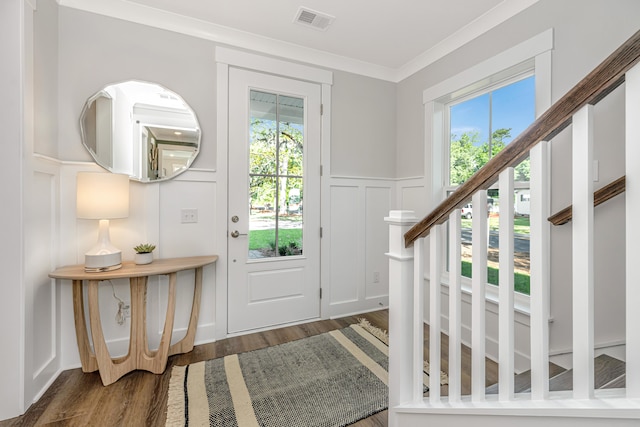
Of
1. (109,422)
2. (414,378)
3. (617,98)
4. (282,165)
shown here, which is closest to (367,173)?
(282,165)

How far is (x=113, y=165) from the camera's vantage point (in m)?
2.05

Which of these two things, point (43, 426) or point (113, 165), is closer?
point (43, 426)

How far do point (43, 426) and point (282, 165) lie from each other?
218 cm

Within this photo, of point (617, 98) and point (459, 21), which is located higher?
point (459, 21)

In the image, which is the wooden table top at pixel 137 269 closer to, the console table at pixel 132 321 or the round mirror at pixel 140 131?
the console table at pixel 132 321

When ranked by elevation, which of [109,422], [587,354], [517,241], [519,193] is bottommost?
[109,422]

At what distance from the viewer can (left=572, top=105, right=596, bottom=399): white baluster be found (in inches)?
27.4

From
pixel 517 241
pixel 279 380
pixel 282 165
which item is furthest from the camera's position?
pixel 282 165

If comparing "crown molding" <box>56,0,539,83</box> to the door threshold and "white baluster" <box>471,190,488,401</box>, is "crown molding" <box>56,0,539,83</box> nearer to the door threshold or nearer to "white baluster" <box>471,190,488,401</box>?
"white baluster" <box>471,190,488,401</box>

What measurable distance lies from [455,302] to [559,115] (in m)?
0.66

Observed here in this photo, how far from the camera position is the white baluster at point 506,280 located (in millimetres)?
860

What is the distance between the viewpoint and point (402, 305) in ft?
3.93

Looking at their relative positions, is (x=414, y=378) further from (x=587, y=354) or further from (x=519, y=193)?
(x=519, y=193)

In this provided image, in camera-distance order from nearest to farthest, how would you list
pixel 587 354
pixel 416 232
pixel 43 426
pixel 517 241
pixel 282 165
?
pixel 587 354, pixel 416 232, pixel 43 426, pixel 517 241, pixel 282 165
